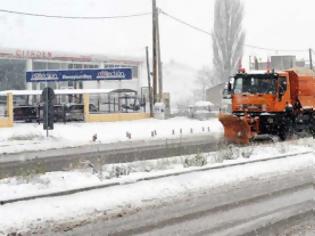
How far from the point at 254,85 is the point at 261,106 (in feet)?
2.91

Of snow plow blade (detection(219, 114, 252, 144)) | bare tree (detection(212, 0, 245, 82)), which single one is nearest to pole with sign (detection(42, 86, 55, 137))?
snow plow blade (detection(219, 114, 252, 144))

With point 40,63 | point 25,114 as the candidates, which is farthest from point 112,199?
point 40,63

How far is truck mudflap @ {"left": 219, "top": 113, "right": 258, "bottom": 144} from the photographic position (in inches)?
906

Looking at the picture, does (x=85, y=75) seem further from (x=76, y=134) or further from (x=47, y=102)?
(x=47, y=102)

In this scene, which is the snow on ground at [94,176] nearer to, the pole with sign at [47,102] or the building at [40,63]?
the pole with sign at [47,102]

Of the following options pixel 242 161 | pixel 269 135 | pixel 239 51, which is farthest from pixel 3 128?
pixel 239 51

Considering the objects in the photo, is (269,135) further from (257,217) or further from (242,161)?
(257,217)

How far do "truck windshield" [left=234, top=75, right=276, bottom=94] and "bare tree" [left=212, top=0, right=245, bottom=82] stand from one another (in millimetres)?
55566

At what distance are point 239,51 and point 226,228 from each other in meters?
72.7

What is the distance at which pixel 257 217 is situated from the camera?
9.12 meters

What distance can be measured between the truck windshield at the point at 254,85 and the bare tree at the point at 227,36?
2188 inches

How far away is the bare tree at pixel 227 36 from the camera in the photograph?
79.5 metres

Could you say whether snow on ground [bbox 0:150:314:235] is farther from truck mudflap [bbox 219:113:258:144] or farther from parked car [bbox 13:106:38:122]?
parked car [bbox 13:106:38:122]

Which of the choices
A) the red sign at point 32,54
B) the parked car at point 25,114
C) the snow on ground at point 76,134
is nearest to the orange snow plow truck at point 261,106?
the snow on ground at point 76,134
